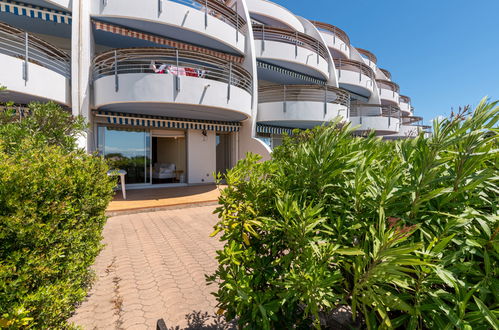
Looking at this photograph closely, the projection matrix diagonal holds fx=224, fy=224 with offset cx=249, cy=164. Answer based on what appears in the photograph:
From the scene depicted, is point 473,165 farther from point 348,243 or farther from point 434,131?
point 348,243

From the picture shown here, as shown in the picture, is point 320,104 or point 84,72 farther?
point 320,104

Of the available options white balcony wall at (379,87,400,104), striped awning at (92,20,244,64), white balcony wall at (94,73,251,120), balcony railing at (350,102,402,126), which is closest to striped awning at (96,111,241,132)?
white balcony wall at (94,73,251,120)

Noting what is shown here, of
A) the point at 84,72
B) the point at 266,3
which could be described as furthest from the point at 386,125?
the point at 84,72

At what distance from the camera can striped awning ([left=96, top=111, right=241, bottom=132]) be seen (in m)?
11.5

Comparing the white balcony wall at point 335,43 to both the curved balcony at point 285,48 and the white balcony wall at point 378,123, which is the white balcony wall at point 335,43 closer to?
the curved balcony at point 285,48

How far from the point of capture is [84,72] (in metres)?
10.4

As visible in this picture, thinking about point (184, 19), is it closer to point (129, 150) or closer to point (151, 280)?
point (129, 150)

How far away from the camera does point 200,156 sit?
51.6ft

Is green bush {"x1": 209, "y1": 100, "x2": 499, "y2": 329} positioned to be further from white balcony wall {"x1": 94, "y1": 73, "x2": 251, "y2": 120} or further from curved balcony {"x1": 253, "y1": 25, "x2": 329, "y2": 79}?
curved balcony {"x1": 253, "y1": 25, "x2": 329, "y2": 79}

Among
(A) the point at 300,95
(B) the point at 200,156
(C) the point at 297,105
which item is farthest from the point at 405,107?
(B) the point at 200,156

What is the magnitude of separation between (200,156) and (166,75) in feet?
22.7

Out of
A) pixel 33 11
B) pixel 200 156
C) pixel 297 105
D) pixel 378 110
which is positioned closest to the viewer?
pixel 33 11

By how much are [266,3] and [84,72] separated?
57.4 ft

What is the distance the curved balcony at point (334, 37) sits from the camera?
25.0m
